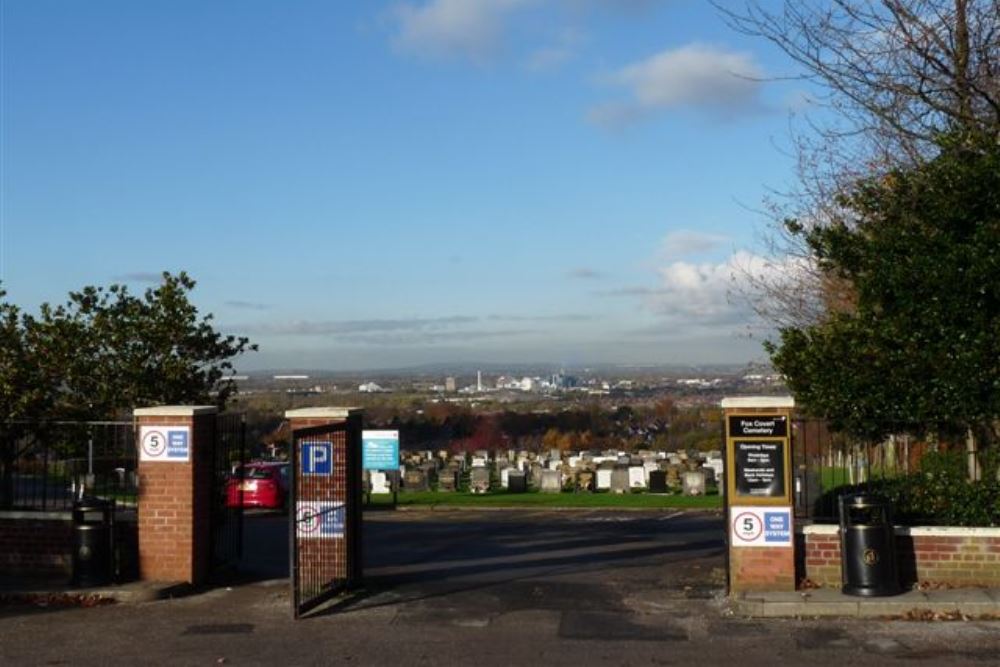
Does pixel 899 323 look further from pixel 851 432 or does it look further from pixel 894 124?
pixel 894 124

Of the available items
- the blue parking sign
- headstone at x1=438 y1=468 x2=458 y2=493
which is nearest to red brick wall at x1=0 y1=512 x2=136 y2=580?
the blue parking sign

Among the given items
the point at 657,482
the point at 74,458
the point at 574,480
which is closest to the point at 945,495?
the point at 74,458

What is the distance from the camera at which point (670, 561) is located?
1486cm

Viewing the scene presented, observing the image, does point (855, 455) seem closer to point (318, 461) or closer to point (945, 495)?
point (945, 495)

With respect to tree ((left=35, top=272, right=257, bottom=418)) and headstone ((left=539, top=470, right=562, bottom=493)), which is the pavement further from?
headstone ((left=539, top=470, right=562, bottom=493))

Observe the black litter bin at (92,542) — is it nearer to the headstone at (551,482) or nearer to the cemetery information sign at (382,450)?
the cemetery information sign at (382,450)

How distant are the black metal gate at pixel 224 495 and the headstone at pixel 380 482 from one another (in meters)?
22.8

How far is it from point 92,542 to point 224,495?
165 cm

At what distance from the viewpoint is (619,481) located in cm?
3684

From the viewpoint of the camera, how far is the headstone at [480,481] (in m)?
36.9

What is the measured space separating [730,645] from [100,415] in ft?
36.1

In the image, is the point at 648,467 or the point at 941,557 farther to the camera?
the point at 648,467

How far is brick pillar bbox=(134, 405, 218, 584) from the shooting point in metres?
12.3

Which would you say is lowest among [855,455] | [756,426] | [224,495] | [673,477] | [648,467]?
[673,477]
